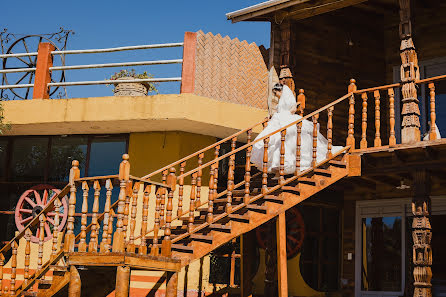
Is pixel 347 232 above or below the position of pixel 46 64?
below

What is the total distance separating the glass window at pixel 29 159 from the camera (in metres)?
12.6

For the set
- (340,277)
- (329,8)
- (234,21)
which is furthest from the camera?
(340,277)

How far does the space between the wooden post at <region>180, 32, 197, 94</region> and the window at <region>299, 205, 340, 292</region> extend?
3.17m

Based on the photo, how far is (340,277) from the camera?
38.9 ft

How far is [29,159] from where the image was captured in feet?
41.6

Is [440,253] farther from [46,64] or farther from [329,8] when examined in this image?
[46,64]

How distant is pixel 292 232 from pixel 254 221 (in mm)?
3480

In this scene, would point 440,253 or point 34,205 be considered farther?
point 440,253

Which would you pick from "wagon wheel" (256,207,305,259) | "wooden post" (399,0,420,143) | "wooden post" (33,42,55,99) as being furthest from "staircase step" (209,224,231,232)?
"wooden post" (33,42,55,99)

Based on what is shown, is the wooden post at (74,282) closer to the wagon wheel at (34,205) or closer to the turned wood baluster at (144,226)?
the turned wood baluster at (144,226)

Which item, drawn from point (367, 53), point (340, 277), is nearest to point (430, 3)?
point (367, 53)

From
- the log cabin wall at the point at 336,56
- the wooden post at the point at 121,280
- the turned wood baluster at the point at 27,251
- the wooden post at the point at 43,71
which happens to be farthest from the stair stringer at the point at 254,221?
the wooden post at the point at 43,71

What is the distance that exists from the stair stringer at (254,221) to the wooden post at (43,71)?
5.43m

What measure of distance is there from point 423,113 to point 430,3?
203 cm
